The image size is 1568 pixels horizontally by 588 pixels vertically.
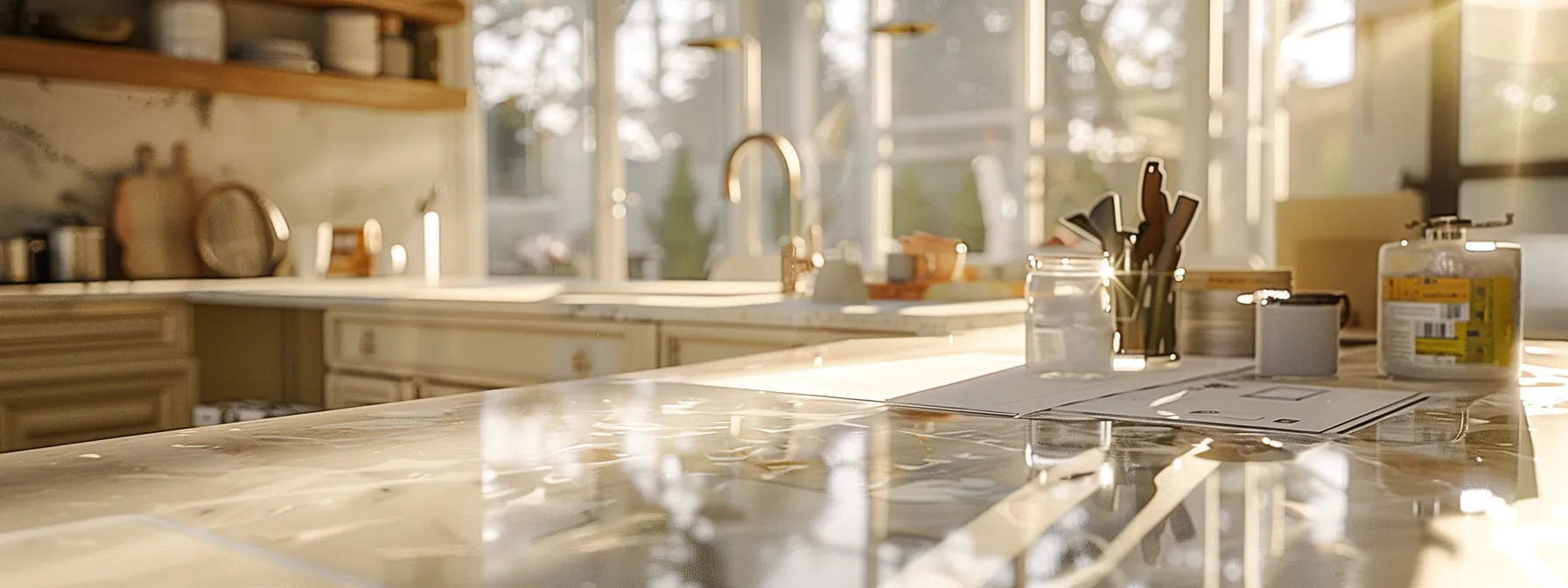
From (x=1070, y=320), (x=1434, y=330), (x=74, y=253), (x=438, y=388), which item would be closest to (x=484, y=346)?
(x=438, y=388)

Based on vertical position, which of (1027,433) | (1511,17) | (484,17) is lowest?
(1027,433)

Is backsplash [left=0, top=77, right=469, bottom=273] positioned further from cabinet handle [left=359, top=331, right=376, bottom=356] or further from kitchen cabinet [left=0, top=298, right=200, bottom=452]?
cabinet handle [left=359, top=331, right=376, bottom=356]

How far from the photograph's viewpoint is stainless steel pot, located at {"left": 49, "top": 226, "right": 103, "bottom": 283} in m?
3.24

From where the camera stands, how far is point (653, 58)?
201 inches

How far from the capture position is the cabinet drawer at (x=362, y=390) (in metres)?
2.80

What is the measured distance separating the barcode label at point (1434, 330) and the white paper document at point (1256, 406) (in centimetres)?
15

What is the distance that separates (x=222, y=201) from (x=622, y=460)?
3.37 m

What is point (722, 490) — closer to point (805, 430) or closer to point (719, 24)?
point (805, 430)

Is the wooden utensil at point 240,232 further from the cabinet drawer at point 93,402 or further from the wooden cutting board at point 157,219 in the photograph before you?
the cabinet drawer at point 93,402

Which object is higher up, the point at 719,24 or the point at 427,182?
the point at 719,24

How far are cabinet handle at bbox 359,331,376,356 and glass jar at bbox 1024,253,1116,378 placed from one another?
206cm

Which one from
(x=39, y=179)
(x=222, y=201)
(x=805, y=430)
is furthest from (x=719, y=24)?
(x=805, y=430)

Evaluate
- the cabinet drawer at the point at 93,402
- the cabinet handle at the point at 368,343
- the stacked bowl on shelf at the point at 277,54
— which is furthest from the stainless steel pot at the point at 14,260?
the cabinet handle at the point at 368,343

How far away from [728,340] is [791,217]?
25.1 inches
